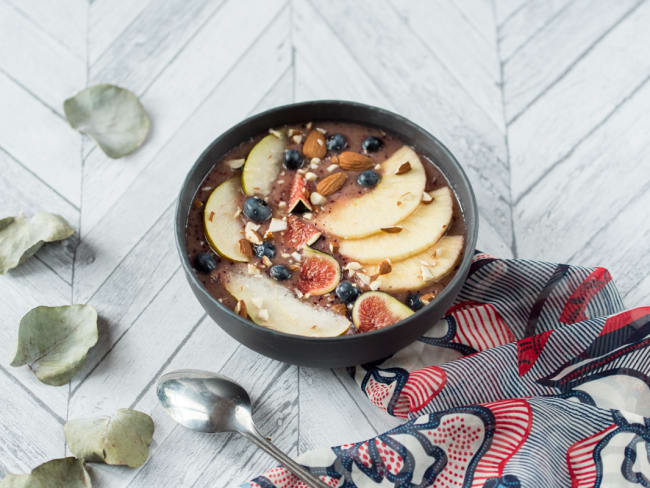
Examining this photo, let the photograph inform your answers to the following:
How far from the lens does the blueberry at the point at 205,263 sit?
204 cm

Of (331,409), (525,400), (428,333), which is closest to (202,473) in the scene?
(331,409)

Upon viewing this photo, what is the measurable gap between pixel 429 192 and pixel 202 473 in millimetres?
940

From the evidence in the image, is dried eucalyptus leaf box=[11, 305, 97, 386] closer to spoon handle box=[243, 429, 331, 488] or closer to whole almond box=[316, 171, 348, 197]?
spoon handle box=[243, 429, 331, 488]

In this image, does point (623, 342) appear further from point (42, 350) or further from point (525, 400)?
point (42, 350)

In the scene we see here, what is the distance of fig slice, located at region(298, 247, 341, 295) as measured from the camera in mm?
2007

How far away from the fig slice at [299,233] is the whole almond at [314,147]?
0.69 ft

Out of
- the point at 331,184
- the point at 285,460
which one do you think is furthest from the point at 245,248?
the point at 285,460

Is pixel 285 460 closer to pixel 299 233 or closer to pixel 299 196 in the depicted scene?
pixel 299 233

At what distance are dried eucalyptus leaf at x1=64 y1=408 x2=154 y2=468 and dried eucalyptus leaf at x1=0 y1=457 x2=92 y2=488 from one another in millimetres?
32

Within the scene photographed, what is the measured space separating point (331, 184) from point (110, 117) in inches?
34.6

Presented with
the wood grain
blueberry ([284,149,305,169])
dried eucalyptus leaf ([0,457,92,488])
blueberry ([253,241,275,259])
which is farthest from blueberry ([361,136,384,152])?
dried eucalyptus leaf ([0,457,92,488])

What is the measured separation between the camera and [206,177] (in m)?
2.19

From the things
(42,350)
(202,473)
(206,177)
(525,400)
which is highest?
(525,400)

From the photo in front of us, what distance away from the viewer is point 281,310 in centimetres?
199
